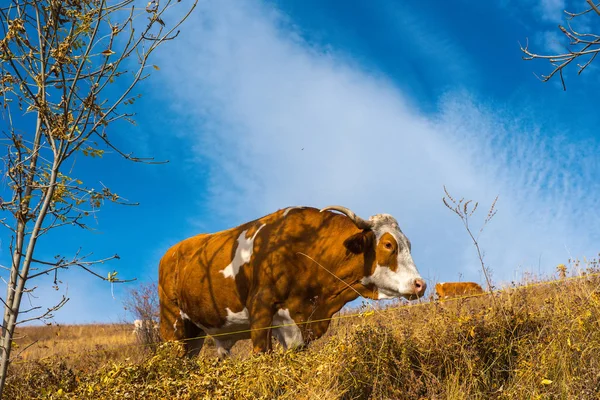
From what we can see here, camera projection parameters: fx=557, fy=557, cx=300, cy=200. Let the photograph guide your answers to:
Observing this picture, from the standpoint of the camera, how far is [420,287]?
6711 mm

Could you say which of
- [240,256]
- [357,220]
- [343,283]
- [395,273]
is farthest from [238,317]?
[395,273]

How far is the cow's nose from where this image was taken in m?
6.69

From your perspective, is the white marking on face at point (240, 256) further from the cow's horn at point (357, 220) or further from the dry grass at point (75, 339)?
the dry grass at point (75, 339)

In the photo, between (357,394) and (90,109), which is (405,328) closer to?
(357,394)

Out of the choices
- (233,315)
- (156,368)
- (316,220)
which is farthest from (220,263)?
(156,368)

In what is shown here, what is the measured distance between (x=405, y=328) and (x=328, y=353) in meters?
0.94

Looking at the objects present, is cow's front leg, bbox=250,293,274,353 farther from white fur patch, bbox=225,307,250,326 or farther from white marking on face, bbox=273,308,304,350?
white fur patch, bbox=225,307,250,326

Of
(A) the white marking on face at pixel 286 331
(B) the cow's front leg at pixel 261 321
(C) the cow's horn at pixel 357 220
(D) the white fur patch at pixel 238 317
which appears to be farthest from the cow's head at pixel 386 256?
(D) the white fur patch at pixel 238 317

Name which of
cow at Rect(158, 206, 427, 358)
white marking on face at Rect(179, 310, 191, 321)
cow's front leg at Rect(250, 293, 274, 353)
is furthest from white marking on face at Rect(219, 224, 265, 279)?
white marking on face at Rect(179, 310, 191, 321)

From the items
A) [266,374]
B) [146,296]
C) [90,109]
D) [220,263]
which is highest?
[146,296]

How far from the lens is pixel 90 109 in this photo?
5.32 meters

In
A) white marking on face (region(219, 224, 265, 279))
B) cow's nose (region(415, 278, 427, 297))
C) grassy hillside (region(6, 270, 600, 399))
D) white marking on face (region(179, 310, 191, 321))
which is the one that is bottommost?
grassy hillside (region(6, 270, 600, 399))

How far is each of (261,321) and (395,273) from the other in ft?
5.75

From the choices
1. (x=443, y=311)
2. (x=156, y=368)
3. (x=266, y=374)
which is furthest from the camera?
(x=443, y=311)
